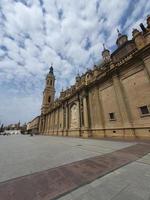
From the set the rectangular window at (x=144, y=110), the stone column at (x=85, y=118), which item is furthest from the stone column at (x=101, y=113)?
the rectangular window at (x=144, y=110)

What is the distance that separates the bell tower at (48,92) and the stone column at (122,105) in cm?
4135

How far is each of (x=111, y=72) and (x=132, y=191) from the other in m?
15.0

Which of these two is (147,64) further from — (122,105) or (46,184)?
(46,184)

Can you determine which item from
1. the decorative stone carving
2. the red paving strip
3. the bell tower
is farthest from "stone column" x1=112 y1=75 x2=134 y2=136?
the bell tower

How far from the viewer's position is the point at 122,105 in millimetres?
13727

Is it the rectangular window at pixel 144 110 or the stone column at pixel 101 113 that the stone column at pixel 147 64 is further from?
the stone column at pixel 101 113

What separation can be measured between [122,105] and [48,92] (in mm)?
45820

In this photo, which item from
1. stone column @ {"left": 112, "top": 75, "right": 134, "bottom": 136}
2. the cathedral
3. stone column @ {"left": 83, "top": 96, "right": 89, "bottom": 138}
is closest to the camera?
the cathedral

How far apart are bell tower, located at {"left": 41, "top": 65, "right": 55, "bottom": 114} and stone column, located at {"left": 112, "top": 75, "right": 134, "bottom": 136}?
41352 mm

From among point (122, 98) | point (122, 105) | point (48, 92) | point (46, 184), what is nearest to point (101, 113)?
point (122, 105)

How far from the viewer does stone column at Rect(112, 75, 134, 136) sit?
1276 cm

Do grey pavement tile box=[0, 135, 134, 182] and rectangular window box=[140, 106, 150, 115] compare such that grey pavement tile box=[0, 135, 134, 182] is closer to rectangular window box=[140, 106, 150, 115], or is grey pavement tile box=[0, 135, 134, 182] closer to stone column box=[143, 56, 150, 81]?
rectangular window box=[140, 106, 150, 115]

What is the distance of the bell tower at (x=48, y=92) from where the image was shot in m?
51.8

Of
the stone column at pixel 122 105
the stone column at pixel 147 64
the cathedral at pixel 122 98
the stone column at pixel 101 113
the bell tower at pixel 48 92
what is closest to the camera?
the stone column at pixel 147 64
